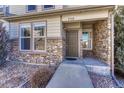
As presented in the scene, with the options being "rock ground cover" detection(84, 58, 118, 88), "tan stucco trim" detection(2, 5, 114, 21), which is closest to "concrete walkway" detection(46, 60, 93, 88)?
"rock ground cover" detection(84, 58, 118, 88)

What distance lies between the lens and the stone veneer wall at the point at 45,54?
282 inches

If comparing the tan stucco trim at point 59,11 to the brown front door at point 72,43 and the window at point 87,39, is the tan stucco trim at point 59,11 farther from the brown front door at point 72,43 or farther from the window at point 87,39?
the window at point 87,39

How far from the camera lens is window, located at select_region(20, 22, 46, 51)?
7671 millimetres

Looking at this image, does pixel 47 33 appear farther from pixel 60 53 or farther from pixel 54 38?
pixel 60 53

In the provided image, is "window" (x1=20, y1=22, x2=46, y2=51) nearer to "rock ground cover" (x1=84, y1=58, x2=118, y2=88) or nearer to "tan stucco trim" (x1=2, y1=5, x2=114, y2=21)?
"tan stucco trim" (x1=2, y1=5, x2=114, y2=21)

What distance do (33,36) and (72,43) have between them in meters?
2.54

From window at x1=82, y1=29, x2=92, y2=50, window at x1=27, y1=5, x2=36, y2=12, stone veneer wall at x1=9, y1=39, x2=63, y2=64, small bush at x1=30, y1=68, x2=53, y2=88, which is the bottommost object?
small bush at x1=30, y1=68, x2=53, y2=88

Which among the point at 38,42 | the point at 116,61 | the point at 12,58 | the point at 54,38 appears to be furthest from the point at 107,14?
the point at 12,58

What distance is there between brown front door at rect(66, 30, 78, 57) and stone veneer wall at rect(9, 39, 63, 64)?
5.27 feet

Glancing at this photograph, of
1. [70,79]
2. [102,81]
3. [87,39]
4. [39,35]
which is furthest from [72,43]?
[70,79]

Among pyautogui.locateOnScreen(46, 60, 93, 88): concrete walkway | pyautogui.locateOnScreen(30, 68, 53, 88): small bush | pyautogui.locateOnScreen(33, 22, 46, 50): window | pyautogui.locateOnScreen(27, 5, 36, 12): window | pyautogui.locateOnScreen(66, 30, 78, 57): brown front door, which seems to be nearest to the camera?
pyautogui.locateOnScreen(46, 60, 93, 88): concrete walkway

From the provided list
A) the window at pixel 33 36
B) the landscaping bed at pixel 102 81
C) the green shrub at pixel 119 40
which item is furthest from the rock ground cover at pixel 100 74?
the window at pixel 33 36

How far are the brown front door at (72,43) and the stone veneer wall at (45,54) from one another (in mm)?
1607
